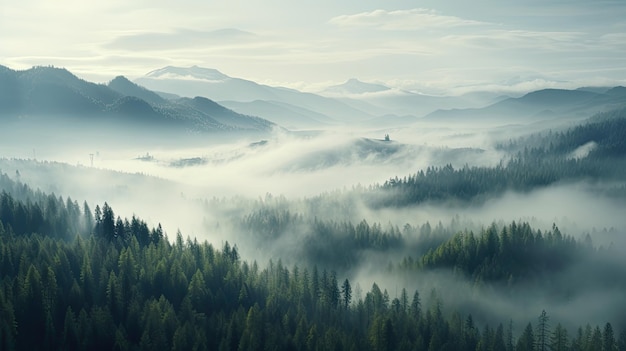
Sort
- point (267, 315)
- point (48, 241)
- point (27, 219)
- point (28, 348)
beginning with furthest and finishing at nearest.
Answer: point (27, 219), point (48, 241), point (267, 315), point (28, 348)

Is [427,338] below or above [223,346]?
below

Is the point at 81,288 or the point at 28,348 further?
the point at 81,288

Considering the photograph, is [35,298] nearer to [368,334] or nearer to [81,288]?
[81,288]

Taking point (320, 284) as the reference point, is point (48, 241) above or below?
above

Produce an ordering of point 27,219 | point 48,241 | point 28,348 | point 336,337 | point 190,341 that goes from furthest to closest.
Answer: point 27,219 < point 48,241 < point 336,337 < point 190,341 < point 28,348

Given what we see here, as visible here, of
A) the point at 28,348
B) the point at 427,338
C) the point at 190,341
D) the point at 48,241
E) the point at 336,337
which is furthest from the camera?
the point at 48,241

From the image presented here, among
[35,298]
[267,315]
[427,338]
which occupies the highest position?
[35,298]

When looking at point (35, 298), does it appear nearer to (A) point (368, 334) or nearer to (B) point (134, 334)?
(B) point (134, 334)

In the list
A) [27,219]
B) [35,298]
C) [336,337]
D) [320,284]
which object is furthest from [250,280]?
[27,219]

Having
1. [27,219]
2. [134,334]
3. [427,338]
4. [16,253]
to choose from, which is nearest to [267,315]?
[134,334]
